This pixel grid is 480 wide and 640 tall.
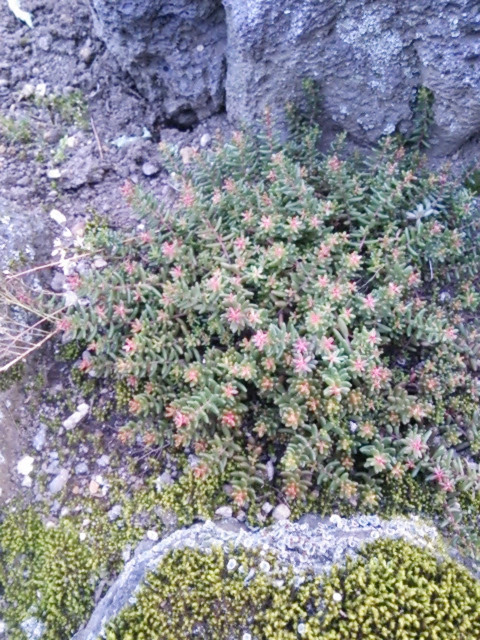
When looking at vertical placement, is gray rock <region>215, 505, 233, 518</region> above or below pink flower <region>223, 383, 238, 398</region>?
below

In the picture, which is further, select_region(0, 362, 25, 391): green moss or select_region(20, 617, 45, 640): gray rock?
select_region(0, 362, 25, 391): green moss

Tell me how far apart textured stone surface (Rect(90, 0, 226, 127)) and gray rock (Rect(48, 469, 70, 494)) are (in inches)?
103

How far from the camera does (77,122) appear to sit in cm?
465

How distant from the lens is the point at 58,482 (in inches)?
136

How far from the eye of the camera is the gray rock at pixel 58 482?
11.3 feet

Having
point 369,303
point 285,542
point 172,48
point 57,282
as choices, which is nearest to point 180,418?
point 285,542

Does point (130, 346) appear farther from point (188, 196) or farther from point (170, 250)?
point (188, 196)

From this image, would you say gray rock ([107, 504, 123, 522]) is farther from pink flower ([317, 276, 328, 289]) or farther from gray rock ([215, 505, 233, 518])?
pink flower ([317, 276, 328, 289])

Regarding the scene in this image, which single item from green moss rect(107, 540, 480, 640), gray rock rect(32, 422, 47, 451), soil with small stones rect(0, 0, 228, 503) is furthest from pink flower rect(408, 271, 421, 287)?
gray rock rect(32, 422, 47, 451)

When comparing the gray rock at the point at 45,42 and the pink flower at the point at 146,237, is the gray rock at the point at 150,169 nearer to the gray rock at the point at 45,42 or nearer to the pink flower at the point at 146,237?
the pink flower at the point at 146,237

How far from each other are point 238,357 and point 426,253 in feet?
4.04

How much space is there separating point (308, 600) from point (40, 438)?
5.86ft

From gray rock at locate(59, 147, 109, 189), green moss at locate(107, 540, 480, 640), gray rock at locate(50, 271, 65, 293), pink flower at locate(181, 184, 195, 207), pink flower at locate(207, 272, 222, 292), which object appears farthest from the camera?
gray rock at locate(59, 147, 109, 189)

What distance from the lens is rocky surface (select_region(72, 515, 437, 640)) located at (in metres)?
2.78
